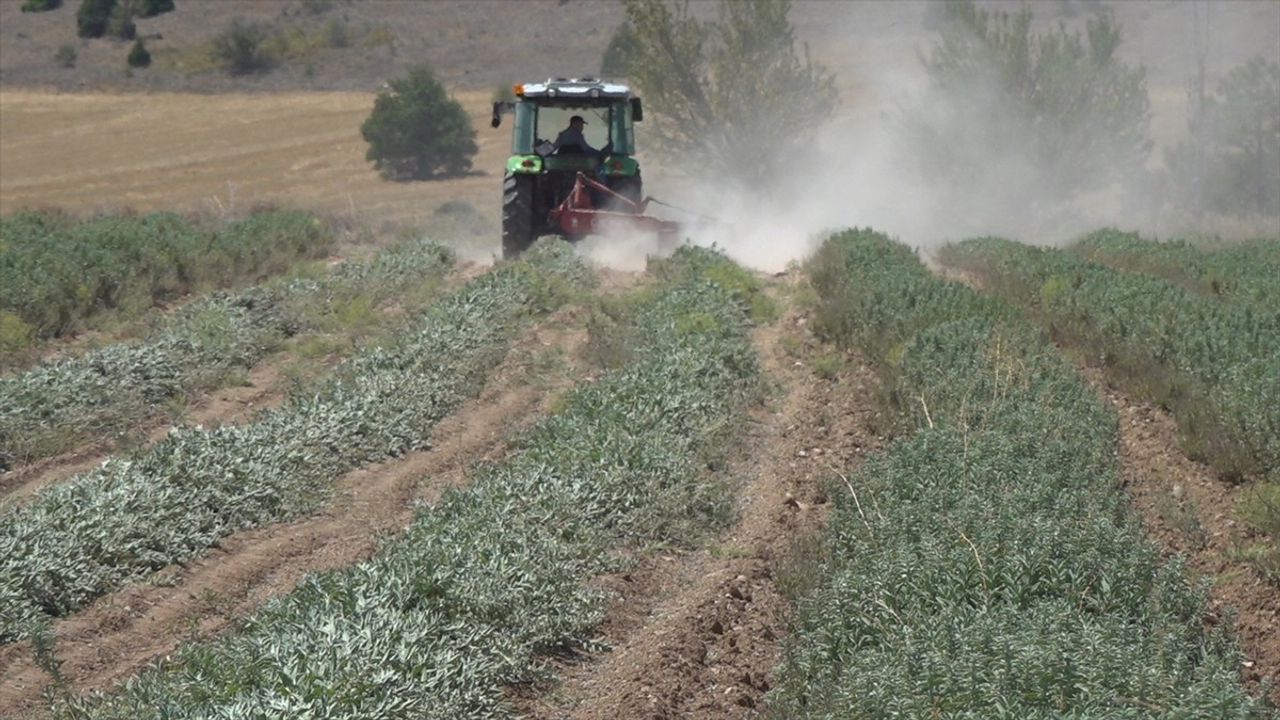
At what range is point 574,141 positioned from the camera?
21516 millimetres

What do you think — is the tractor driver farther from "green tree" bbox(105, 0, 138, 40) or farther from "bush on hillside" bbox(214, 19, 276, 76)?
"green tree" bbox(105, 0, 138, 40)

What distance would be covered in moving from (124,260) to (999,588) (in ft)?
47.9

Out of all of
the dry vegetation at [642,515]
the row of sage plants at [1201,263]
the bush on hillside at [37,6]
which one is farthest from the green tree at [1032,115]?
the bush on hillside at [37,6]

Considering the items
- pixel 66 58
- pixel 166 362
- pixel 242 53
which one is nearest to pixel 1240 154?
pixel 166 362

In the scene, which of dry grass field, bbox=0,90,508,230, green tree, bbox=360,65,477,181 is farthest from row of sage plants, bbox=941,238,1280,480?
green tree, bbox=360,65,477,181

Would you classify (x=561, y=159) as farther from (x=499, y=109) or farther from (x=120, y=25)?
(x=120, y=25)

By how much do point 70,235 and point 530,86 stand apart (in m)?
6.03

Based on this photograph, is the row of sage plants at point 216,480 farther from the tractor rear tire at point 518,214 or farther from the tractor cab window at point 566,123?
the tractor cab window at point 566,123

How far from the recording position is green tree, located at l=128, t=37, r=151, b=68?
194 feet

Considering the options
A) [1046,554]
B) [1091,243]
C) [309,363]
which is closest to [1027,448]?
[1046,554]

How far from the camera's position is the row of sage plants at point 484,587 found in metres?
6.34

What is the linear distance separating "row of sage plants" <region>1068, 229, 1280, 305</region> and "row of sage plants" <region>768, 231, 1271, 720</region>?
16.1 feet

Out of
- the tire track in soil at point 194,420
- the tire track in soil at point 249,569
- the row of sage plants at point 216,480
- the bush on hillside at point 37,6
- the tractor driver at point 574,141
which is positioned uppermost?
the bush on hillside at point 37,6

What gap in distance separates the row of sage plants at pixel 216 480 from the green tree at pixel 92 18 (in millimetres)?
54304
